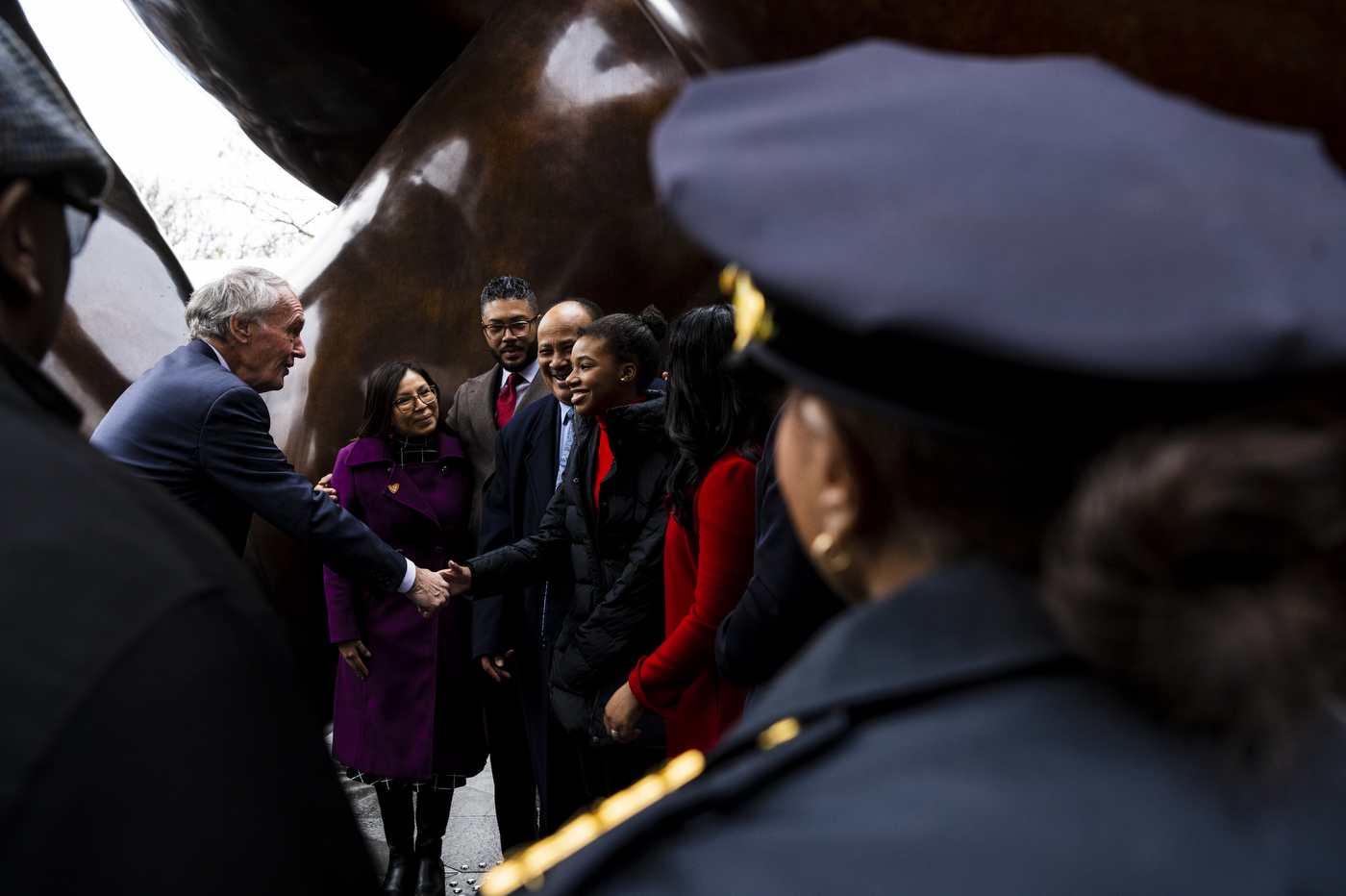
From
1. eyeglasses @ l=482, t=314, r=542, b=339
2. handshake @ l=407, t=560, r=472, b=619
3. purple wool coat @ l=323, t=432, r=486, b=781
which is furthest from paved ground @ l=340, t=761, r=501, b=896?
eyeglasses @ l=482, t=314, r=542, b=339

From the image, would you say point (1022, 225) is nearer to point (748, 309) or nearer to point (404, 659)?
point (748, 309)

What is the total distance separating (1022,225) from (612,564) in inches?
A: 85.7

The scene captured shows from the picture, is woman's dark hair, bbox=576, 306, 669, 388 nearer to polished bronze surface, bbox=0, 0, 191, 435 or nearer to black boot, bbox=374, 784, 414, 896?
black boot, bbox=374, 784, 414, 896

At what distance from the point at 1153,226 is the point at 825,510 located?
266mm

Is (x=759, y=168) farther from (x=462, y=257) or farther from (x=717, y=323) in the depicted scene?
(x=462, y=257)

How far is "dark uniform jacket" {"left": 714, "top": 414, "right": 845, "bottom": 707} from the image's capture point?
1.86 metres

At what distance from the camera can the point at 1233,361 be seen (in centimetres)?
49

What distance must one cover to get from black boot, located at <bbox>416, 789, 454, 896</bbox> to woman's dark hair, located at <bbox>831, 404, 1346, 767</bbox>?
3196 millimetres

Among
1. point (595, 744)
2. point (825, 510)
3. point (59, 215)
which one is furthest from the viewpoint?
point (595, 744)

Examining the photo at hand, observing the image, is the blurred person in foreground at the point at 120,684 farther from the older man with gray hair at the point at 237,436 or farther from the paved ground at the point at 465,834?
the paved ground at the point at 465,834

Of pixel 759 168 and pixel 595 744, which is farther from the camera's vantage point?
pixel 595 744

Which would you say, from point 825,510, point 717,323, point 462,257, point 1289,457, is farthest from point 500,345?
point 1289,457

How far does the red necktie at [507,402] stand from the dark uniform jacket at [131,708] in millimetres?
3015

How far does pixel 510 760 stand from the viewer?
3436mm
